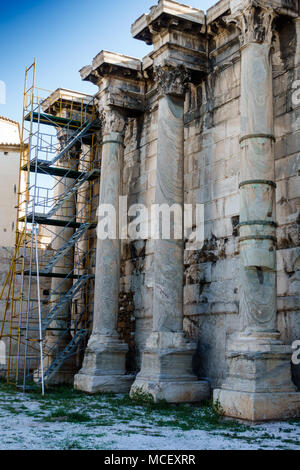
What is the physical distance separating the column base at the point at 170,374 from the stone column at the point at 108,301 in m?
1.86

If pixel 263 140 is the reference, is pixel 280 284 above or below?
below

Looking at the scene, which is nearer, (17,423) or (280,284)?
(17,423)

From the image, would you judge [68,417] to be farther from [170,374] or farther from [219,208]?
[219,208]

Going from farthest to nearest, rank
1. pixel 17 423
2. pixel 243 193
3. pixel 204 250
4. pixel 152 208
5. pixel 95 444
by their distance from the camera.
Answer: pixel 152 208, pixel 204 250, pixel 243 193, pixel 17 423, pixel 95 444

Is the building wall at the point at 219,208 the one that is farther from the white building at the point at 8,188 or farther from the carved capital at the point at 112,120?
the white building at the point at 8,188

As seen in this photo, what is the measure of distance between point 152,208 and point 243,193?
4.88 metres

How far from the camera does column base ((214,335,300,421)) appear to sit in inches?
352

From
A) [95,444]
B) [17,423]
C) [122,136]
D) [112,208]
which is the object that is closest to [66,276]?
[112,208]

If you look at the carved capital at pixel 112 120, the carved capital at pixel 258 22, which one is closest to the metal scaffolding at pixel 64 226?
the carved capital at pixel 112 120

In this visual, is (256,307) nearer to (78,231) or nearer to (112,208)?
(112,208)

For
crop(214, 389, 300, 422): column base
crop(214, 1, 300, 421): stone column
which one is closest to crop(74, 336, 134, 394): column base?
crop(214, 1, 300, 421): stone column

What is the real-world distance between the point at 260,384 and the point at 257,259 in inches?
79.0

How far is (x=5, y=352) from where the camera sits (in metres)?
17.8

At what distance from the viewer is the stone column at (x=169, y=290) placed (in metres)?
11.6
